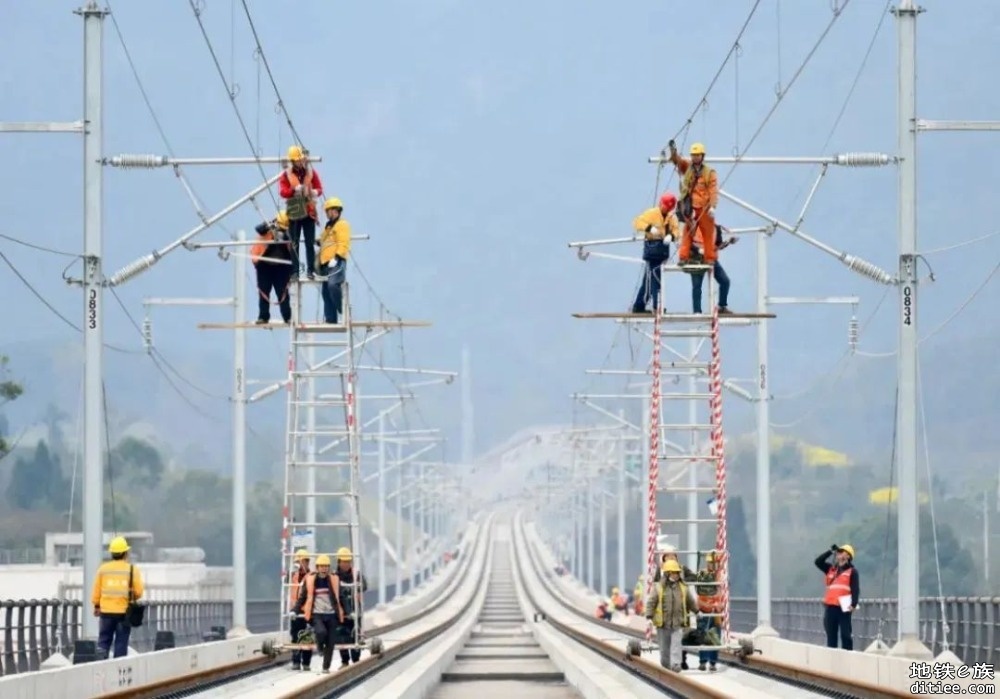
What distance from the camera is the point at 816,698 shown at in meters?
32.7

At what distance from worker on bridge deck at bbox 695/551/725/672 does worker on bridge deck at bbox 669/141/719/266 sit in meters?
4.92

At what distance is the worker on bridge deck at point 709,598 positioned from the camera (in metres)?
37.8

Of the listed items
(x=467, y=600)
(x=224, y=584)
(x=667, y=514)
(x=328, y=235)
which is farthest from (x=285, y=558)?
(x=667, y=514)

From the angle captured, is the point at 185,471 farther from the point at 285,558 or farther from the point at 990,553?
the point at 285,558

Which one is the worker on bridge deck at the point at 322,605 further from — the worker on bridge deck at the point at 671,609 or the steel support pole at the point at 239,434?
the steel support pole at the point at 239,434

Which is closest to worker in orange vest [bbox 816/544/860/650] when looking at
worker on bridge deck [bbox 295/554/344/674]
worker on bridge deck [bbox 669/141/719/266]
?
worker on bridge deck [bbox 669/141/719/266]

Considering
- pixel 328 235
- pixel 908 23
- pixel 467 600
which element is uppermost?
pixel 908 23

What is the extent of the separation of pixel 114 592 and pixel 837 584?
1261 cm

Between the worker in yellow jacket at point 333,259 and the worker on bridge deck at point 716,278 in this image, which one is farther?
the worker in yellow jacket at point 333,259

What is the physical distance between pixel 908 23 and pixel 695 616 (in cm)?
1011

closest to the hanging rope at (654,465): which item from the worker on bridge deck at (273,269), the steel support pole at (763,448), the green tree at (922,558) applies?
the worker on bridge deck at (273,269)

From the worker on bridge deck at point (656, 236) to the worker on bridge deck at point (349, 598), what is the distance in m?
6.43

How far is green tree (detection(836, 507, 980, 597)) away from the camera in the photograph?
150000 millimetres

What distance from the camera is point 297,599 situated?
39094mm
